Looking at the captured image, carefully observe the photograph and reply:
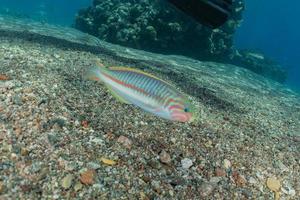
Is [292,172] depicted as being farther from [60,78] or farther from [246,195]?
[60,78]

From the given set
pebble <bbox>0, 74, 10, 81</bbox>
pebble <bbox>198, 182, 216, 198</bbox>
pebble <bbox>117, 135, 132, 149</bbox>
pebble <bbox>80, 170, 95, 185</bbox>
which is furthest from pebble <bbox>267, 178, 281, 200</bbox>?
pebble <bbox>0, 74, 10, 81</bbox>

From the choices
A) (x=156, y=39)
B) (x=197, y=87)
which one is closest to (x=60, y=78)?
(x=197, y=87)

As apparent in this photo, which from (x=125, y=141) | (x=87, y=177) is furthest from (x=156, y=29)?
(x=87, y=177)

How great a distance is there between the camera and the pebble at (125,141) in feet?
13.4

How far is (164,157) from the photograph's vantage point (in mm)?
4070

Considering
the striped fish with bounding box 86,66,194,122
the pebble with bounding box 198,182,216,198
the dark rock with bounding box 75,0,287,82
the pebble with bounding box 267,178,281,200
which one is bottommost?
the dark rock with bounding box 75,0,287,82

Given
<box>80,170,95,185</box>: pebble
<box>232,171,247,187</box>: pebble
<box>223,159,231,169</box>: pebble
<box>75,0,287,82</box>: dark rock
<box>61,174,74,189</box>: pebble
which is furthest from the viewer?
<box>75,0,287,82</box>: dark rock

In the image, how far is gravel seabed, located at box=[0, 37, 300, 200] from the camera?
11.0 feet

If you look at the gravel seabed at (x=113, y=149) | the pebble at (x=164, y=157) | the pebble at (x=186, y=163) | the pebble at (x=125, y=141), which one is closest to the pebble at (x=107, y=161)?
the gravel seabed at (x=113, y=149)

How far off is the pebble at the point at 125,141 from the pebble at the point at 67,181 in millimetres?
924

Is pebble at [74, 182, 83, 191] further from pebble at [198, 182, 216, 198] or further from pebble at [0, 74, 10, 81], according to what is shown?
pebble at [0, 74, 10, 81]

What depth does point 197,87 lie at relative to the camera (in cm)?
769

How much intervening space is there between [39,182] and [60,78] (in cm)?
269

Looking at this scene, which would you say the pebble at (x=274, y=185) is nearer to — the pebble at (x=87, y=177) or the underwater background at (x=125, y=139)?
the underwater background at (x=125, y=139)
